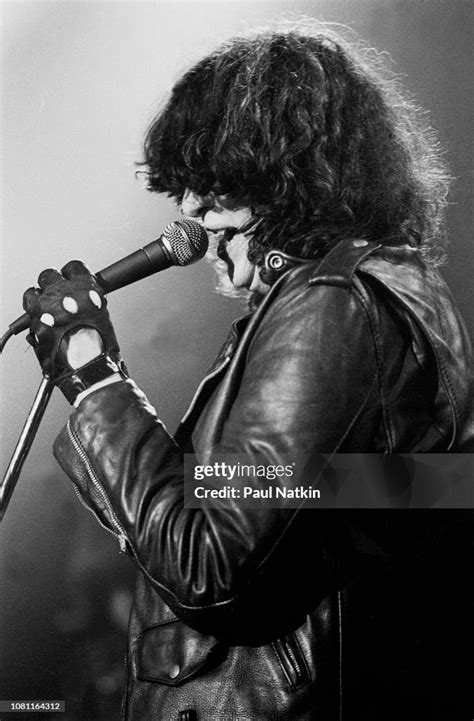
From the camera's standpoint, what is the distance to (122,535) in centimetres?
112

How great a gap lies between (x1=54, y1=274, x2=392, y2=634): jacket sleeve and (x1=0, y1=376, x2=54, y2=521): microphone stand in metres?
0.23

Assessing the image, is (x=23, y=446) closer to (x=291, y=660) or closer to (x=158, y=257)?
(x=158, y=257)

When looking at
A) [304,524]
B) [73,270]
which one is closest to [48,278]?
[73,270]

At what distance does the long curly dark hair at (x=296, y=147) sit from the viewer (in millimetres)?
1296

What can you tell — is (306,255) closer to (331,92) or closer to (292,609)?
(331,92)

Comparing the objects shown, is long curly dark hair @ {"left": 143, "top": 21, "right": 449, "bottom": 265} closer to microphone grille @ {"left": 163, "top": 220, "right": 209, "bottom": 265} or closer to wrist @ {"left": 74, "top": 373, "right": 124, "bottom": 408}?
microphone grille @ {"left": 163, "top": 220, "right": 209, "bottom": 265}

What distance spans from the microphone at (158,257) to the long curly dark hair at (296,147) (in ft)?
0.22

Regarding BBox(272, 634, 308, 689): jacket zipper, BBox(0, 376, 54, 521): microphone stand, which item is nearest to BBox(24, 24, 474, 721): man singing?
BBox(272, 634, 308, 689): jacket zipper

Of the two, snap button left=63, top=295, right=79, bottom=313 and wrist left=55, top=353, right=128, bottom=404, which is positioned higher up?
snap button left=63, top=295, right=79, bottom=313

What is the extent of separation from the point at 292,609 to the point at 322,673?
88 mm

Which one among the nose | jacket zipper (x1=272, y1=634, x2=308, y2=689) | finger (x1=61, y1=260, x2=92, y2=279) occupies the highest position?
the nose

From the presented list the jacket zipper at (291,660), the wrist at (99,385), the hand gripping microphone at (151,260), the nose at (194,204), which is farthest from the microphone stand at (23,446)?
the jacket zipper at (291,660)

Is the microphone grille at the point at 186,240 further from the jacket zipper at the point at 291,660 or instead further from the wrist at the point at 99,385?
the jacket zipper at the point at 291,660

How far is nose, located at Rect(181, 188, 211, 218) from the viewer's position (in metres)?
1.38
